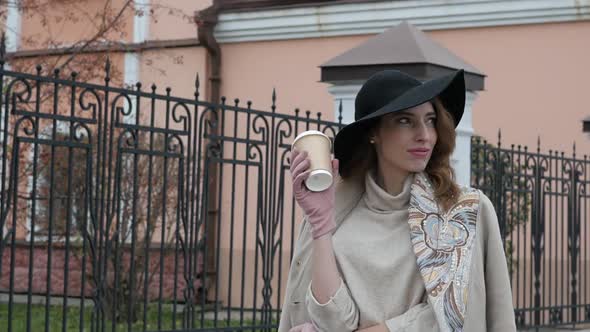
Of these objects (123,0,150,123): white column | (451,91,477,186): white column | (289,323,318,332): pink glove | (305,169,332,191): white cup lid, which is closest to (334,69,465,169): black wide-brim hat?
(305,169,332,191): white cup lid

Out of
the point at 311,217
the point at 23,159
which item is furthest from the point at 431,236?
the point at 23,159

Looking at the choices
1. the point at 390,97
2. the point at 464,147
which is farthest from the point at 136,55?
the point at 390,97

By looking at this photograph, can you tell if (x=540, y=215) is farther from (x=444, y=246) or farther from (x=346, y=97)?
(x=444, y=246)

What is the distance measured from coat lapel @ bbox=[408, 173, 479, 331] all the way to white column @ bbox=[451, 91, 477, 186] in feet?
16.6

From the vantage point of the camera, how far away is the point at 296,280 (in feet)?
10.2

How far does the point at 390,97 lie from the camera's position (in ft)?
10.2

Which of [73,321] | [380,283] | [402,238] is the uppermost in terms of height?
[402,238]

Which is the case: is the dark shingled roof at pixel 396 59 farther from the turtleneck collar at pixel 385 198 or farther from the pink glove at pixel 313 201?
the pink glove at pixel 313 201

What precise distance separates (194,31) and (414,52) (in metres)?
6.50

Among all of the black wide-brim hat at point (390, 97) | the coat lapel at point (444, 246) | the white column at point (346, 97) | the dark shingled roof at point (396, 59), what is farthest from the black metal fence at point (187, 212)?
the coat lapel at point (444, 246)

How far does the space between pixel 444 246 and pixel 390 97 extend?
16.2 inches

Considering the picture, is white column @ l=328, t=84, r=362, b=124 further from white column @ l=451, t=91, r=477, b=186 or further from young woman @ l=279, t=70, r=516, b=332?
young woman @ l=279, t=70, r=516, b=332

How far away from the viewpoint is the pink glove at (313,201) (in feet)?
9.68

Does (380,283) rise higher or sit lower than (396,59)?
lower
